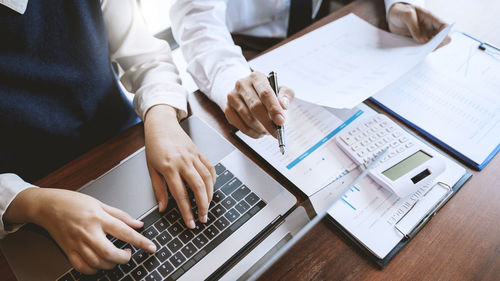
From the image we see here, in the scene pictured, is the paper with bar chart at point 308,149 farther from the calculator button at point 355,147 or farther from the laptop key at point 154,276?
the laptop key at point 154,276

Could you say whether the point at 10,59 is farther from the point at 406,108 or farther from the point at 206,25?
the point at 406,108

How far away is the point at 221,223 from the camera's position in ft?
1.58

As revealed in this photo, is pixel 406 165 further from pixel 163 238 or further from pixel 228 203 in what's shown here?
pixel 163 238

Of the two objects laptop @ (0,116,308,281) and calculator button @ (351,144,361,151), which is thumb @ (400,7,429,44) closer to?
calculator button @ (351,144,361,151)

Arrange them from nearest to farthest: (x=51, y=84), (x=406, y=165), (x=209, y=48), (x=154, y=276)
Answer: (x=154, y=276) < (x=406, y=165) < (x=51, y=84) < (x=209, y=48)

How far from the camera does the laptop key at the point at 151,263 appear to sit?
441 mm

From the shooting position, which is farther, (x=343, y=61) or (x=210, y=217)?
(x=343, y=61)

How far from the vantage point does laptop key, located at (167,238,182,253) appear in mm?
458

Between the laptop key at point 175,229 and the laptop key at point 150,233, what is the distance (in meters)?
0.02

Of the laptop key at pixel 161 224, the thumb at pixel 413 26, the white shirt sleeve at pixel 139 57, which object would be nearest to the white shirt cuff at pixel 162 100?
the white shirt sleeve at pixel 139 57

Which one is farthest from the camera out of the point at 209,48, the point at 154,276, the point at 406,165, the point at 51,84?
the point at 209,48

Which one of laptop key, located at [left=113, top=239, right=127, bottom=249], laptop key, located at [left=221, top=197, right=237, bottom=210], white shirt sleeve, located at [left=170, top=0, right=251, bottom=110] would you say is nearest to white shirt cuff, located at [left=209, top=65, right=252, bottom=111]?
white shirt sleeve, located at [left=170, top=0, right=251, bottom=110]

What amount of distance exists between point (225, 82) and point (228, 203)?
0.95 ft

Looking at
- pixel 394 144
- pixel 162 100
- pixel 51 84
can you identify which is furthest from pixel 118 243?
pixel 394 144
